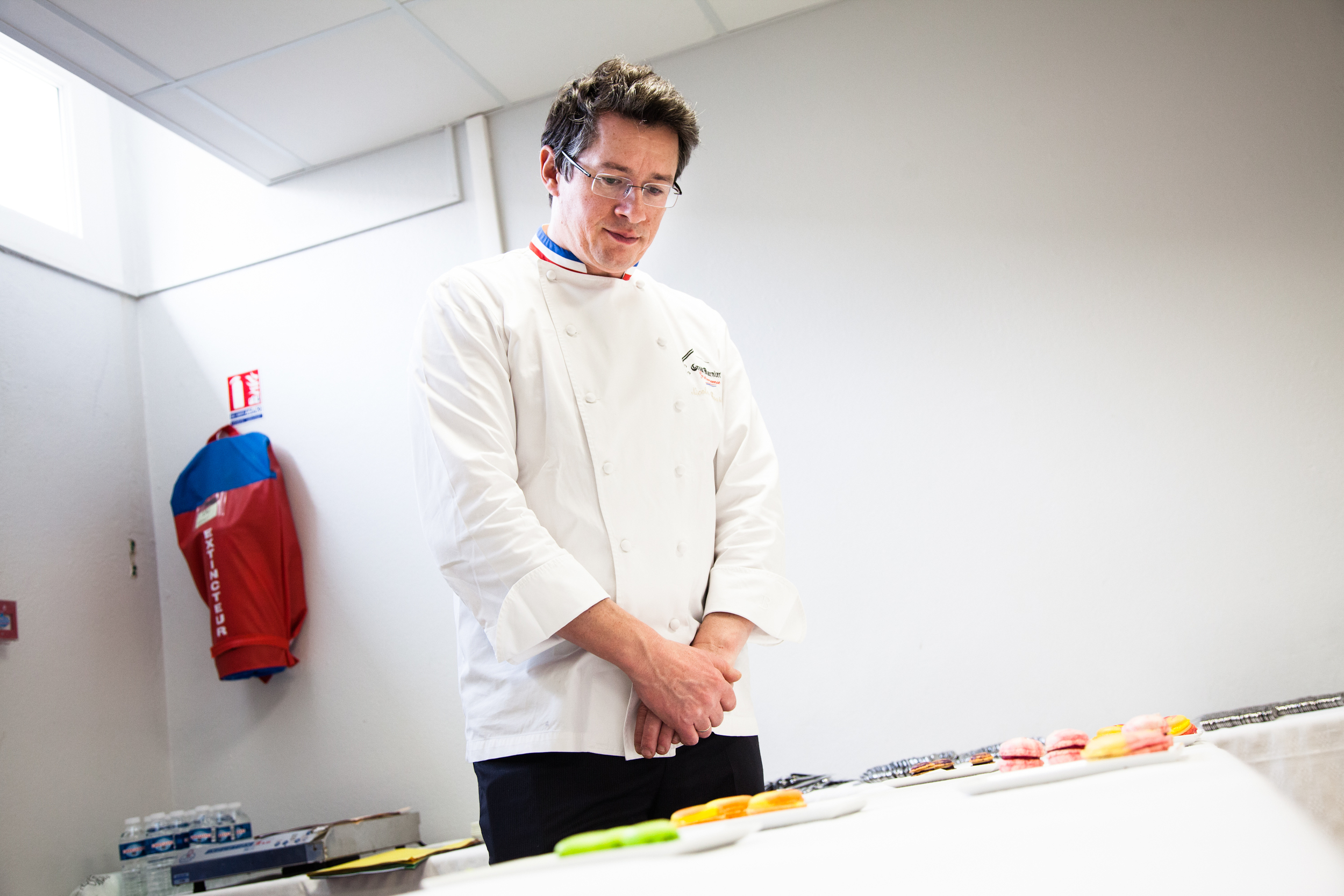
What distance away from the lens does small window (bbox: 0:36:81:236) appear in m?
3.14

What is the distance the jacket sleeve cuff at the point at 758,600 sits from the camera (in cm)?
130

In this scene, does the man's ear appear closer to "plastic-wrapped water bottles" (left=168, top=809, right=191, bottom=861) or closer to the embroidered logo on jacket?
the embroidered logo on jacket

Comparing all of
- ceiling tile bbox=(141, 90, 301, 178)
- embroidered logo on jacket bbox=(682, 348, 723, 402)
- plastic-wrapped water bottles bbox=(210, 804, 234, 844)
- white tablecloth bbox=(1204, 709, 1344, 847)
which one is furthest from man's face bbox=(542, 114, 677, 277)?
plastic-wrapped water bottles bbox=(210, 804, 234, 844)

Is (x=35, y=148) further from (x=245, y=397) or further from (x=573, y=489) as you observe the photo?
(x=573, y=489)

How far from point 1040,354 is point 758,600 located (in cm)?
156

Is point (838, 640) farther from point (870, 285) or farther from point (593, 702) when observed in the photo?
point (593, 702)

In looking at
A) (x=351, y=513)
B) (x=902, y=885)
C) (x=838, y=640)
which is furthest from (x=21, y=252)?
(x=902, y=885)

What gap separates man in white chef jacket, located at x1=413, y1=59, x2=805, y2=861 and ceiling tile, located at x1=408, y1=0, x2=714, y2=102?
136 centimetres

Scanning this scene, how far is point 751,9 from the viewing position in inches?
109

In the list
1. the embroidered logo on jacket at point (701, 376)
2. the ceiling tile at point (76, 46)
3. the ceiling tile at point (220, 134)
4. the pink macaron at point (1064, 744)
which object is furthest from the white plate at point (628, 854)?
the ceiling tile at point (220, 134)

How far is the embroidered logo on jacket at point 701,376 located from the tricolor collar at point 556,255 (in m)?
0.16

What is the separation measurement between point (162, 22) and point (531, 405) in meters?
1.93

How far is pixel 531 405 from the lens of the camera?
51.9 inches

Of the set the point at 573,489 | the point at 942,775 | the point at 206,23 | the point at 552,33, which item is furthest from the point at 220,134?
the point at 942,775
